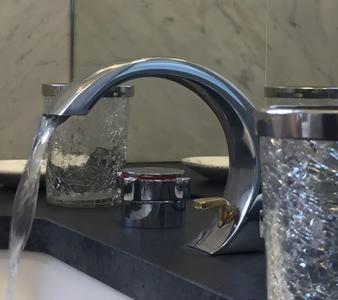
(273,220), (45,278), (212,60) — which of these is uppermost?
(212,60)

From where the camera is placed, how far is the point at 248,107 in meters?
0.77

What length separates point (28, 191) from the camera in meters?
0.74

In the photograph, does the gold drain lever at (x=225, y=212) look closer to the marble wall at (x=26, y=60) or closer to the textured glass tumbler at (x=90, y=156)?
the textured glass tumbler at (x=90, y=156)

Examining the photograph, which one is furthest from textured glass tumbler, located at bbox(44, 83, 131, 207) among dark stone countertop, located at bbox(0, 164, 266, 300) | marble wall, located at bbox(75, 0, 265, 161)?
marble wall, located at bbox(75, 0, 265, 161)

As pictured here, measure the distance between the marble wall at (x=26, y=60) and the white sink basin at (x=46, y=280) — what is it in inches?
19.6

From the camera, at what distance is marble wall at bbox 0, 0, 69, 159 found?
1.41 metres

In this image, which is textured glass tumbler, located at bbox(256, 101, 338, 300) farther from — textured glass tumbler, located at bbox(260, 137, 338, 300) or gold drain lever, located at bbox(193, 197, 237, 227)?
gold drain lever, located at bbox(193, 197, 237, 227)

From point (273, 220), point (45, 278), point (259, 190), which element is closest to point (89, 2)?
point (45, 278)

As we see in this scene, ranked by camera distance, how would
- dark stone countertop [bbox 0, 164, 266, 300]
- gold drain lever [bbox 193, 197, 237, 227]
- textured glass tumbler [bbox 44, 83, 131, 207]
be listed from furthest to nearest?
textured glass tumbler [bbox 44, 83, 131, 207], gold drain lever [bbox 193, 197, 237, 227], dark stone countertop [bbox 0, 164, 266, 300]

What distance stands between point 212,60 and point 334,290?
1.06 metres

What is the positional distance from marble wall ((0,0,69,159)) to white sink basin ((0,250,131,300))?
0.50m

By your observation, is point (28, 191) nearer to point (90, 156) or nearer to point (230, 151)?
point (230, 151)

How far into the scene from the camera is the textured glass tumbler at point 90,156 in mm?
1059

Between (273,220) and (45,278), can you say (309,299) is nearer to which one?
(273,220)
